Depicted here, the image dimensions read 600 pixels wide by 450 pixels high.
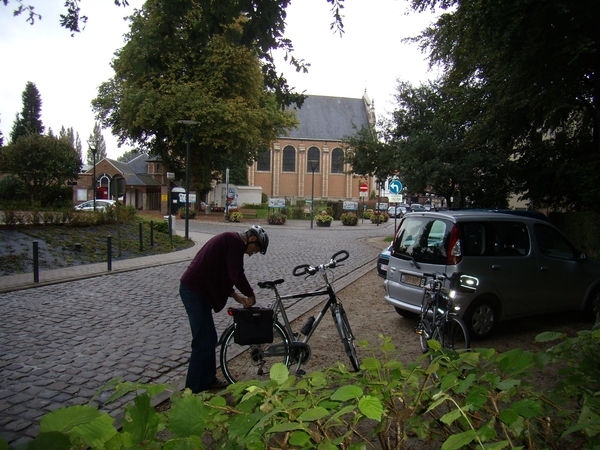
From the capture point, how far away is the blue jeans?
4.64 m

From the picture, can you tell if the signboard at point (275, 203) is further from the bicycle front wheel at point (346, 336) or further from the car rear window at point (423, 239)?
the bicycle front wheel at point (346, 336)

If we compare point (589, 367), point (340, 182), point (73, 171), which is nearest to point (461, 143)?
point (589, 367)

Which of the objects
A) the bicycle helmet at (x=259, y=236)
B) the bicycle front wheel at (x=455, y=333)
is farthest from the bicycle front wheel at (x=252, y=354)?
the bicycle front wheel at (x=455, y=333)

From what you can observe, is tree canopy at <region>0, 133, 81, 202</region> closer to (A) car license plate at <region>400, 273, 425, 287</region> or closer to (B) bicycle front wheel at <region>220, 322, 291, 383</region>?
(A) car license plate at <region>400, 273, 425, 287</region>

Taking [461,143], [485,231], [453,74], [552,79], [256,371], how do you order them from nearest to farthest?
[256,371]
[485,231]
[552,79]
[453,74]
[461,143]

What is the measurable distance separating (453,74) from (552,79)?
4476 mm

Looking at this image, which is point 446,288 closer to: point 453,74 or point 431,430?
point 431,430

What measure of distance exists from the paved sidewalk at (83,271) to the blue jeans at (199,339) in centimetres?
754

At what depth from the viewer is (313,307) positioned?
362 inches

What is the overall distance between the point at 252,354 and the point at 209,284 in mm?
861

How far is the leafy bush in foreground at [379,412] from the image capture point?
129cm

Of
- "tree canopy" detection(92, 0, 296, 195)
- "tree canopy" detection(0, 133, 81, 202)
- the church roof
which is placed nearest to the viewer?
"tree canopy" detection(92, 0, 296, 195)

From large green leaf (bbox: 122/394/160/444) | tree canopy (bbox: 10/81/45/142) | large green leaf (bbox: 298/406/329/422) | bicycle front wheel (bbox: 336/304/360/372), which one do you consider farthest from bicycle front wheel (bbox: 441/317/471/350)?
tree canopy (bbox: 10/81/45/142)

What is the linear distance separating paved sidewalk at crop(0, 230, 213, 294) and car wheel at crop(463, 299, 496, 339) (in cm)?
898
